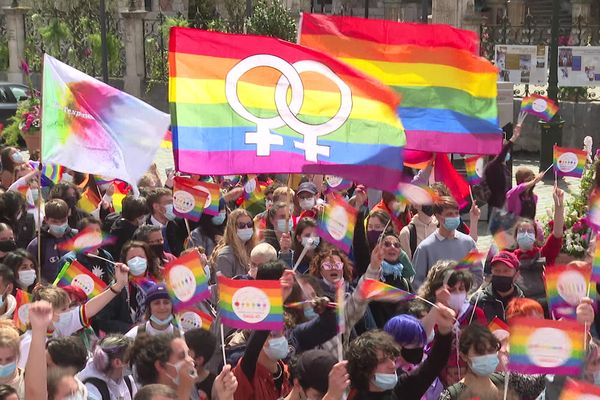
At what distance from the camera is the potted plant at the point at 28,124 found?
19922mm

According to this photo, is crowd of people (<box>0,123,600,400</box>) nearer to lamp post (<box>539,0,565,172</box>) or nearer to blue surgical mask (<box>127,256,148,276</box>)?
blue surgical mask (<box>127,256,148,276</box>)

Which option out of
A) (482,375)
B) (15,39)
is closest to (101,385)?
(482,375)

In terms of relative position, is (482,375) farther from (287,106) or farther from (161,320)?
(287,106)

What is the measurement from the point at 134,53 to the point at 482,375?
2312 cm

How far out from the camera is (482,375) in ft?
18.3

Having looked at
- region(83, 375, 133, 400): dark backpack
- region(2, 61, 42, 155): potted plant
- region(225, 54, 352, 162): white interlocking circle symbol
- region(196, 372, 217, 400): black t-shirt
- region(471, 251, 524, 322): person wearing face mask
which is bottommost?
region(2, 61, 42, 155): potted plant

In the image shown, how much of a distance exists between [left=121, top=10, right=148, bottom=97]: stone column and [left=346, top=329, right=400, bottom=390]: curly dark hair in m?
22.6

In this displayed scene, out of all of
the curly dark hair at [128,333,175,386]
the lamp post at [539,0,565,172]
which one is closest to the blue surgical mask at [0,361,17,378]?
the curly dark hair at [128,333,175,386]

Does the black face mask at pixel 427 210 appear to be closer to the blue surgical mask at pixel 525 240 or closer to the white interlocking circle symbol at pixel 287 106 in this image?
the blue surgical mask at pixel 525 240

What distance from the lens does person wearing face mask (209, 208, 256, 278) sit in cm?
835

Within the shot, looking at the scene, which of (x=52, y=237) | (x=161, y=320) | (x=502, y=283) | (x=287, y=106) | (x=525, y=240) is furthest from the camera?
(x=52, y=237)

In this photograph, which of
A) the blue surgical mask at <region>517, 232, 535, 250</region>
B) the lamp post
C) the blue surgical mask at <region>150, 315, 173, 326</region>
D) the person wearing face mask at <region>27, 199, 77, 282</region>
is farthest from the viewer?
the lamp post

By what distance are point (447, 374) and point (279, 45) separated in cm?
249

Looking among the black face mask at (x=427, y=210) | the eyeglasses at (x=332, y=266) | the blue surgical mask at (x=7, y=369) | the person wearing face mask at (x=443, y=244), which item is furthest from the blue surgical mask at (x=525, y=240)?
the blue surgical mask at (x=7, y=369)
